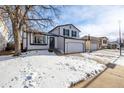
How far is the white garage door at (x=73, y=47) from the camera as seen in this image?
16606 mm

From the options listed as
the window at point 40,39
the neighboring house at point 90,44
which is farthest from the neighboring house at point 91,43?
the window at point 40,39

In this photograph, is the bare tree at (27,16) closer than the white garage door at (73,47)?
Yes

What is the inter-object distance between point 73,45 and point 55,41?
2.12 m

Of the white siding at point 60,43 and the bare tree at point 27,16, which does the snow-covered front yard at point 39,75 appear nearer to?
the bare tree at point 27,16

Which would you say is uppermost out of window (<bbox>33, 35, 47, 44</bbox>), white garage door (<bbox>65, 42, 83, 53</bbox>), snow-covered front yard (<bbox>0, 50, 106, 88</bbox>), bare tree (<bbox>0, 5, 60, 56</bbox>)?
bare tree (<bbox>0, 5, 60, 56</bbox>)

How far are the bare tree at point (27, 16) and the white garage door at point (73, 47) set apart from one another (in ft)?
19.9

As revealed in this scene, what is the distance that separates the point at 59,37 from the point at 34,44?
344 cm

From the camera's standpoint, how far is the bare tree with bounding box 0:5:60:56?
9.91 m

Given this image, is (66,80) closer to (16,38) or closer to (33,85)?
(33,85)

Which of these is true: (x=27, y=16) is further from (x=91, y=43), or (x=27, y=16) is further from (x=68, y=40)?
(x=91, y=43)

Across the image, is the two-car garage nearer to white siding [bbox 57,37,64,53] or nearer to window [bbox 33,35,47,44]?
white siding [bbox 57,37,64,53]

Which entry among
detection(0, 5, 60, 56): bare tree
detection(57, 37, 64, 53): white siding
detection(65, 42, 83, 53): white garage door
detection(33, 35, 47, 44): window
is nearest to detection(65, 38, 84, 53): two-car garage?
detection(65, 42, 83, 53): white garage door

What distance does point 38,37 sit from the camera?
16000 mm
